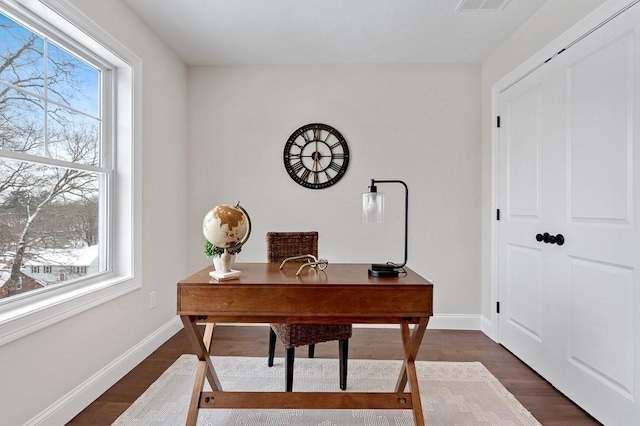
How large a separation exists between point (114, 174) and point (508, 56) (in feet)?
10.6

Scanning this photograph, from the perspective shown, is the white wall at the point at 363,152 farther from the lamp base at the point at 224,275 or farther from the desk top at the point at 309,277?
the lamp base at the point at 224,275

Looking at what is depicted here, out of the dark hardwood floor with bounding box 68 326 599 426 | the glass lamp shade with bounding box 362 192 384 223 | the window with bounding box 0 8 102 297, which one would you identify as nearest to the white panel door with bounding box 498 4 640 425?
the dark hardwood floor with bounding box 68 326 599 426

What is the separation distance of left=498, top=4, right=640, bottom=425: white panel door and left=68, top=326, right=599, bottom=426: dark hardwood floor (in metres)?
0.12

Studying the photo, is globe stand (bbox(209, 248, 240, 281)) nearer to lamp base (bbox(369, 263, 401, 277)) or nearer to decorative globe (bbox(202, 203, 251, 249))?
decorative globe (bbox(202, 203, 251, 249))

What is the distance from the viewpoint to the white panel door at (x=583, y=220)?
1.80 metres

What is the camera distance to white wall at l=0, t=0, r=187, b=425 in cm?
171

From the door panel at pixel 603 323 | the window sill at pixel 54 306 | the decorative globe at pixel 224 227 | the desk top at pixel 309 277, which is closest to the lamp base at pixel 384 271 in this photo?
the desk top at pixel 309 277

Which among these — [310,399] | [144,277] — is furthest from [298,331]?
[144,277]

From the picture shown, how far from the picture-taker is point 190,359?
2730 millimetres

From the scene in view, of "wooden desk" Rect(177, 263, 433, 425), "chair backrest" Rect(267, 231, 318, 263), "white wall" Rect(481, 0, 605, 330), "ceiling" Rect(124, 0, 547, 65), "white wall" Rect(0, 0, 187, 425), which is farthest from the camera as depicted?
"ceiling" Rect(124, 0, 547, 65)

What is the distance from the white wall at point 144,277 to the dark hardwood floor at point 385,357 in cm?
20

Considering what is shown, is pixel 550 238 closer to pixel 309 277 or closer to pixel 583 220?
pixel 583 220

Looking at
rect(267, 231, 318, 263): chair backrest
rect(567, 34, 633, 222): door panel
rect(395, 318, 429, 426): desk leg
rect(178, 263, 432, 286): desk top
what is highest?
rect(567, 34, 633, 222): door panel

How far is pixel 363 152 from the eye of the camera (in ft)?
11.6
